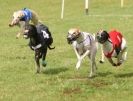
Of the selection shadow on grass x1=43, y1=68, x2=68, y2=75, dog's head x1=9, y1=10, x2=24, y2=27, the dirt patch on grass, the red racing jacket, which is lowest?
shadow on grass x1=43, y1=68, x2=68, y2=75

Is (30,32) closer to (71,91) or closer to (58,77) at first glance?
(58,77)

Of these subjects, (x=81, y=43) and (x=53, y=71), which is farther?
(x=53, y=71)

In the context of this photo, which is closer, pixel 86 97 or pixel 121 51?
pixel 86 97

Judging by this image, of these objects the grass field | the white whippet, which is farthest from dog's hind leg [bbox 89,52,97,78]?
the grass field

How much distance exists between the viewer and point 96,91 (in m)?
11.1

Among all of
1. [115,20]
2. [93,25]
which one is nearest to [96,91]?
[93,25]

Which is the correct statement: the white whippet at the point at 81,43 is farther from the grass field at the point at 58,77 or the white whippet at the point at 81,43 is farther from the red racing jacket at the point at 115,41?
the grass field at the point at 58,77

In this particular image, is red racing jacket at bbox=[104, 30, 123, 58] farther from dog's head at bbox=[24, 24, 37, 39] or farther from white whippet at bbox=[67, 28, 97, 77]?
dog's head at bbox=[24, 24, 37, 39]

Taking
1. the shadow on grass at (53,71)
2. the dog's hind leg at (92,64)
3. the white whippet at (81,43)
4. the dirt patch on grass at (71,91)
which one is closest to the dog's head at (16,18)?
the shadow on grass at (53,71)

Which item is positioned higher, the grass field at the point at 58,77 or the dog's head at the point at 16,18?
the dog's head at the point at 16,18

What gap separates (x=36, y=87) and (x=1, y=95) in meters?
1.08

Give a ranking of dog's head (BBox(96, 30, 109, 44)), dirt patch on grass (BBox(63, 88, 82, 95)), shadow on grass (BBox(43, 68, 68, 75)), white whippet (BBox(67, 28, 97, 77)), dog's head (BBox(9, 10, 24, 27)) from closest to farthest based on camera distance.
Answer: dirt patch on grass (BBox(63, 88, 82, 95)), white whippet (BBox(67, 28, 97, 77)), dog's head (BBox(96, 30, 109, 44)), shadow on grass (BBox(43, 68, 68, 75)), dog's head (BBox(9, 10, 24, 27))

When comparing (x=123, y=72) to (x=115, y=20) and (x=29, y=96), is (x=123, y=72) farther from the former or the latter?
(x=115, y=20)

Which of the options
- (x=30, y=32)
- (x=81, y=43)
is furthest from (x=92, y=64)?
(x=30, y=32)
